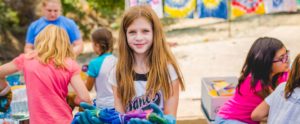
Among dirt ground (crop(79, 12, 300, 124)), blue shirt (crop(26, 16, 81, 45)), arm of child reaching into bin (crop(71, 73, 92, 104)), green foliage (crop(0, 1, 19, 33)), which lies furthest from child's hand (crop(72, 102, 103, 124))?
green foliage (crop(0, 1, 19, 33))

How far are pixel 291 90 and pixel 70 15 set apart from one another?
48.6ft

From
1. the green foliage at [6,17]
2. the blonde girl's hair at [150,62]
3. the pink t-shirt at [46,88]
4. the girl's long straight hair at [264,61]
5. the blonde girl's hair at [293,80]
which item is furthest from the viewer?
the green foliage at [6,17]

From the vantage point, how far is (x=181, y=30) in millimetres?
18000

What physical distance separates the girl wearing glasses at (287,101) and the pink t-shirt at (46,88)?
1435mm

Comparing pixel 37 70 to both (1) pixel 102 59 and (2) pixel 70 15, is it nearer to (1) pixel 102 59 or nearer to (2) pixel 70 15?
(1) pixel 102 59

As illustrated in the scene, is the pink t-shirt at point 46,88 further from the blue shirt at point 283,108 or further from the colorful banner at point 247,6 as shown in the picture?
the colorful banner at point 247,6

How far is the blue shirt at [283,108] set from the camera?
281 centimetres

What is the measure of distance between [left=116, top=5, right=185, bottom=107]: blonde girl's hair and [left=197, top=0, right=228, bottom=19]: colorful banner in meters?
5.55

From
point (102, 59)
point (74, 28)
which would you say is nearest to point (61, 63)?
point (102, 59)

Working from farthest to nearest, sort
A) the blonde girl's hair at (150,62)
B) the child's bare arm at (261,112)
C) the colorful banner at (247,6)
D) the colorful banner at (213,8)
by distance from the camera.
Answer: the colorful banner at (213,8) → the colorful banner at (247,6) → the child's bare arm at (261,112) → the blonde girl's hair at (150,62)

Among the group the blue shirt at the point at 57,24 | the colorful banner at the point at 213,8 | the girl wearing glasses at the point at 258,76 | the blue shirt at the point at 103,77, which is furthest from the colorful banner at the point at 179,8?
the girl wearing glasses at the point at 258,76

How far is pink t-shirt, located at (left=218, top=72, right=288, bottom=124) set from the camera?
327 centimetres

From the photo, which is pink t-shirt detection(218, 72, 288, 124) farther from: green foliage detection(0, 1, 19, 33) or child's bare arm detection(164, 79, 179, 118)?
green foliage detection(0, 1, 19, 33)

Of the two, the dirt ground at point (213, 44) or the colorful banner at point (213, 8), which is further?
the colorful banner at point (213, 8)
